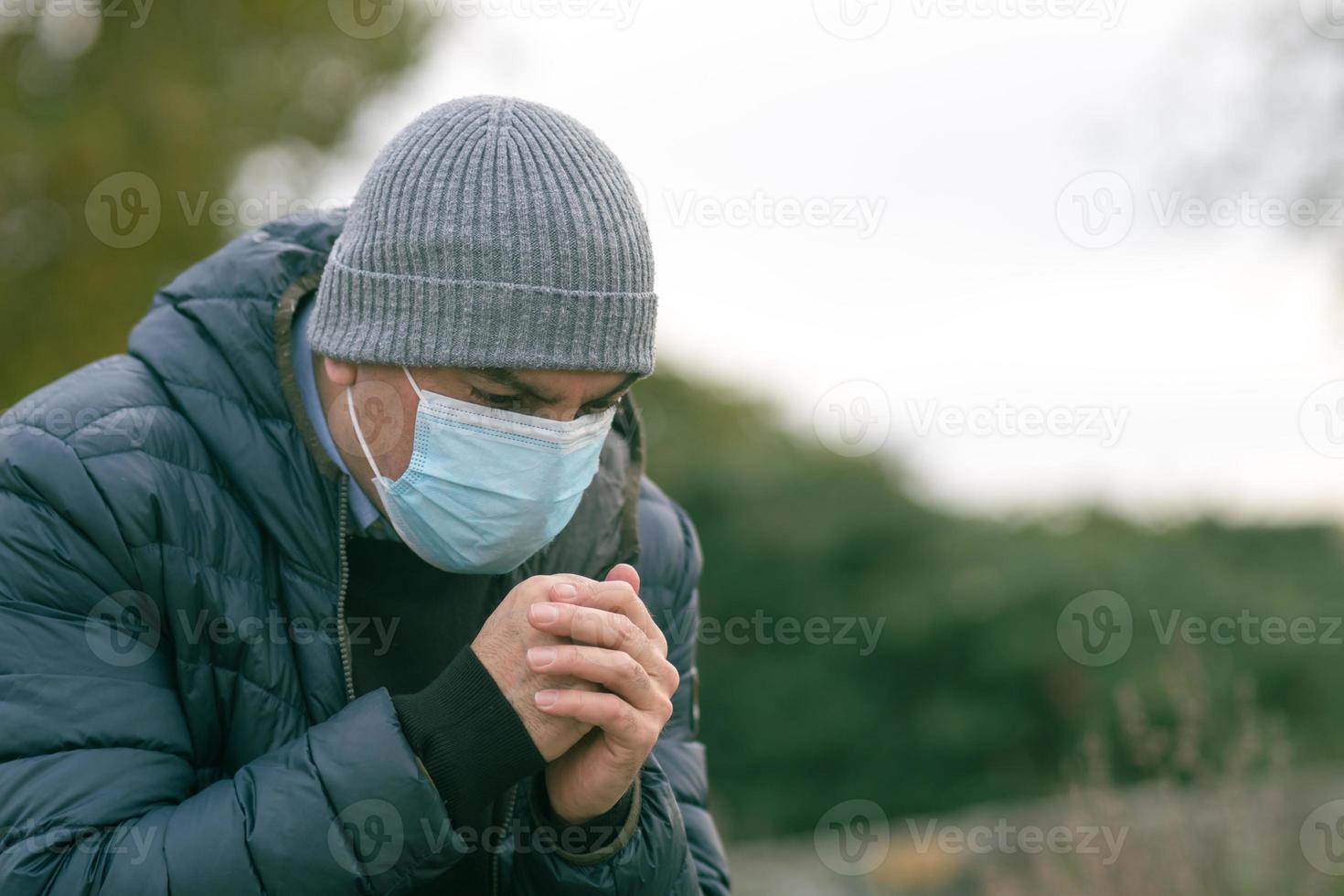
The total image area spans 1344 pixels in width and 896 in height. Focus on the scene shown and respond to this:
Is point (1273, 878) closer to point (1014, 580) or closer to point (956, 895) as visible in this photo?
point (956, 895)

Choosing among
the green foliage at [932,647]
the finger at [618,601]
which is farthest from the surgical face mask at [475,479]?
the green foliage at [932,647]

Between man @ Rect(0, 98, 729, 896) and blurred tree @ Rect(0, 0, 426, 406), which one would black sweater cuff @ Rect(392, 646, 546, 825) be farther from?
blurred tree @ Rect(0, 0, 426, 406)

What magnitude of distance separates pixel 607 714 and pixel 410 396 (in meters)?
0.73

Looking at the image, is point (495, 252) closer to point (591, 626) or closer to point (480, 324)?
point (480, 324)

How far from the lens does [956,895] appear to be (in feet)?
19.2

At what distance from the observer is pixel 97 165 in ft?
25.2

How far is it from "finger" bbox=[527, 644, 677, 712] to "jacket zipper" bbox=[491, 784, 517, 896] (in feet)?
1.39

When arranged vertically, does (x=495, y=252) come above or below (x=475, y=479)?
above

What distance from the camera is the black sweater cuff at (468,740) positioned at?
6.98ft

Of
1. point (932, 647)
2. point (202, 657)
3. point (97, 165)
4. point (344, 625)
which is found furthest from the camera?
point (97, 165)

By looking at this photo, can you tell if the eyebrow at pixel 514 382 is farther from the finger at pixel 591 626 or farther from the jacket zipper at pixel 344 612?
the finger at pixel 591 626

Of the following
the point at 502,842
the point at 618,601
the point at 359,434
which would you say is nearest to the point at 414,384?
the point at 359,434

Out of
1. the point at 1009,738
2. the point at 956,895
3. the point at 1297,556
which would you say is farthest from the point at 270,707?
the point at 1297,556

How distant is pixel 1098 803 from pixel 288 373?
123 inches
